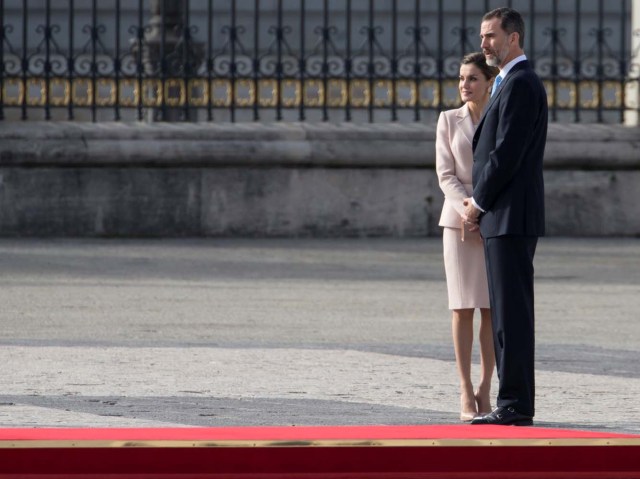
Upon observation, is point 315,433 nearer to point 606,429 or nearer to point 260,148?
point 606,429

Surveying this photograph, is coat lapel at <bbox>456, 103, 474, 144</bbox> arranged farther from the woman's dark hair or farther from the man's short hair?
the man's short hair

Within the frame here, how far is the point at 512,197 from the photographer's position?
6.43 metres

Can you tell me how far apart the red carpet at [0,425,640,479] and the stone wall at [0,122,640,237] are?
1129 centimetres

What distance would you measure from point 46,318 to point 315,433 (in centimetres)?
605

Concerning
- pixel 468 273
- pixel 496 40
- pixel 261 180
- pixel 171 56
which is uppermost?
pixel 171 56

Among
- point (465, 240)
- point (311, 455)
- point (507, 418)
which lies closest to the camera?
point (311, 455)

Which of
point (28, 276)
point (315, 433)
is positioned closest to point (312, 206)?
point (28, 276)

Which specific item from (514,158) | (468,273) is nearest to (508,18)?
(514,158)

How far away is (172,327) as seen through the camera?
33.4 ft

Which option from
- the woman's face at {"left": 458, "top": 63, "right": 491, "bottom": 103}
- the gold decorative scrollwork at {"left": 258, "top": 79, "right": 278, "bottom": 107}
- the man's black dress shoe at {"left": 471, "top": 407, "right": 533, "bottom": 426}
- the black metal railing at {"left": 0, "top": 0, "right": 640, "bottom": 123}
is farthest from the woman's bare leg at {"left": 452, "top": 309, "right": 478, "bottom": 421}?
the gold decorative scrollwork at {"left": 258, "top": 79, "right": 278, "bottom": 107}

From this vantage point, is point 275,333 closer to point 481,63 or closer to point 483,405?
point 483,405

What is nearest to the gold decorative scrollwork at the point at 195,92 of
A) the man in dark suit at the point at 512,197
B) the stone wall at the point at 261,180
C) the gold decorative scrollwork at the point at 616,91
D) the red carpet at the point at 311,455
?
the stone wall at the point at 261,180

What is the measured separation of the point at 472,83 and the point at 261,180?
9.16 metres

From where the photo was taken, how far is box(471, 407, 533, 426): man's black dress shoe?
21.4 ft
